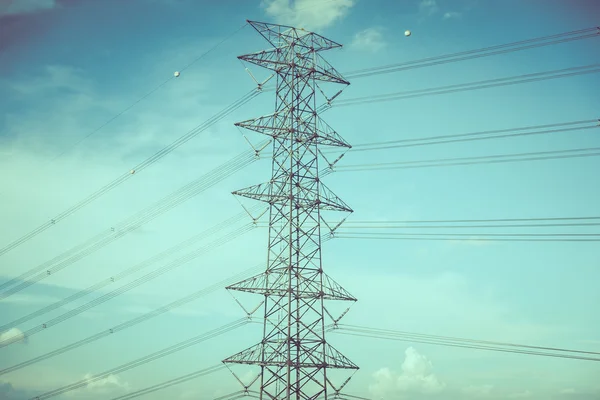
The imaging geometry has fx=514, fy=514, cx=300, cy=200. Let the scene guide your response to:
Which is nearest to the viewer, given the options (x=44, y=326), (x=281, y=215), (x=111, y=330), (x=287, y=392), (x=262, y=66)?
(x=287, y=392)

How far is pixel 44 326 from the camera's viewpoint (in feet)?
151

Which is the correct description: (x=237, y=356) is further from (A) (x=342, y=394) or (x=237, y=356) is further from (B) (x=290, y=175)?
(B) (x=290, y=175)

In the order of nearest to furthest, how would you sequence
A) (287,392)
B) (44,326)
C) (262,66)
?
(287,392)
(262,66)
(44,326)

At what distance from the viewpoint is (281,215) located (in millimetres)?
32750

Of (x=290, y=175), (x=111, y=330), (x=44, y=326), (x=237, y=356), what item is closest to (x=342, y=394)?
(x=237, y=356)

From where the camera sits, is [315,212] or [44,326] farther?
[44,326]

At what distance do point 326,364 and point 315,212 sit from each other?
938cm

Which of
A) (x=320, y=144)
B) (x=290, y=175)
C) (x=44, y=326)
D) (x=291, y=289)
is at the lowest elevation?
(x=291, y=289)

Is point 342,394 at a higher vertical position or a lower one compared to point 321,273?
lower

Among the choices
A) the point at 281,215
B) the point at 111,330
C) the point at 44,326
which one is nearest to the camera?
the point at 281,215

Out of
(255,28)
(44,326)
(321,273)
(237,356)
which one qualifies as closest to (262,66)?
(255,28)

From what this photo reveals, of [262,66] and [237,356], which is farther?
[262,66]

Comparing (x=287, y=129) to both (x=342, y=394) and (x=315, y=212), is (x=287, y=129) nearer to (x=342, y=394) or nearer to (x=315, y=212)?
(x=315, y=212)

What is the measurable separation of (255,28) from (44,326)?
32510 mm
